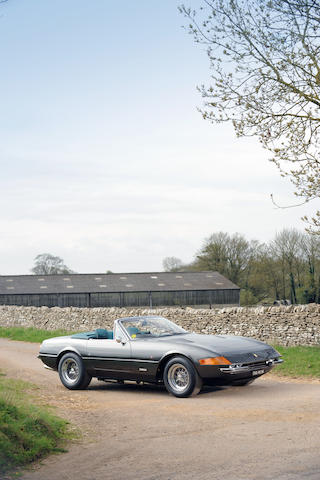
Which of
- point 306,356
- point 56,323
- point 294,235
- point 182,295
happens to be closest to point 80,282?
point 182,295

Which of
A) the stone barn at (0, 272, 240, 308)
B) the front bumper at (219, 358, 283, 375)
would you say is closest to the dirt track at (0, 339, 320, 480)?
the front bumper at (219, 358, 283, 375)

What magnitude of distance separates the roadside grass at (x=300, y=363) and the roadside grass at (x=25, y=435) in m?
7.38

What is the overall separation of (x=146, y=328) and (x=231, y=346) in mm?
1891

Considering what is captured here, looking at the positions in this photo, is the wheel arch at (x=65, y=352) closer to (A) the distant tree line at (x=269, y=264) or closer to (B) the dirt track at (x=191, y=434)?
(B) the dirt track at (x=191, y=434)

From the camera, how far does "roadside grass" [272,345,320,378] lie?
45.3 feet

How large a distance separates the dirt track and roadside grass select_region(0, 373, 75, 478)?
0.69 feet

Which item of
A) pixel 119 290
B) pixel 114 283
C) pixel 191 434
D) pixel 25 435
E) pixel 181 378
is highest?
pixel 114 283

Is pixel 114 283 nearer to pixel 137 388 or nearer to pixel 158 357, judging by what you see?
pixel 137 388

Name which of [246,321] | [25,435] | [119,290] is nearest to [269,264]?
[119,290]

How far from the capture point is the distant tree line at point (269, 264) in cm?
6406

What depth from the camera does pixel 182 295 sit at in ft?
202

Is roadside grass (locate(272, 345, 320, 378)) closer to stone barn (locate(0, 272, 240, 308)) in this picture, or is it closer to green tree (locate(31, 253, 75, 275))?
stone barn (locate(0, 272, 240, 308))

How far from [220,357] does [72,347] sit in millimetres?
3408

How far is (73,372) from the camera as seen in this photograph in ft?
39.4
